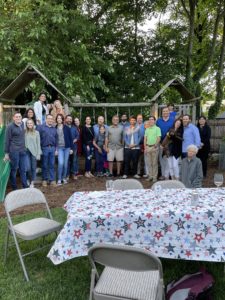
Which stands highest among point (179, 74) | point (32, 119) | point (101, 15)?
point (101, 15)

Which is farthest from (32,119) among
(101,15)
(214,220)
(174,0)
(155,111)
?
(174,0)

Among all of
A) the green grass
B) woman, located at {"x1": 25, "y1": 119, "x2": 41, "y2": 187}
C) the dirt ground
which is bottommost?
the green grass

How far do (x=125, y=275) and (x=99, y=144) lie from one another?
23.6 feet

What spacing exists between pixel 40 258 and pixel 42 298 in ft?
3.31

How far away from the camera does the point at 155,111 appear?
10211mm

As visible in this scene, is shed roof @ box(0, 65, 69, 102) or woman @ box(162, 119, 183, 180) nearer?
woman @ box(162, 119, 183, 180)

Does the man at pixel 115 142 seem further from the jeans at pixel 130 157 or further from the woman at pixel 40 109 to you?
the woman at pixel 40 109

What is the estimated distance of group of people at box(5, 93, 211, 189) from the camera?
8.30 metres

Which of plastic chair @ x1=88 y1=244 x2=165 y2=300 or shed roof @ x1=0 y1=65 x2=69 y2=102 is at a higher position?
shed roof @ x1=0 y1=65 x2=69 y2=102

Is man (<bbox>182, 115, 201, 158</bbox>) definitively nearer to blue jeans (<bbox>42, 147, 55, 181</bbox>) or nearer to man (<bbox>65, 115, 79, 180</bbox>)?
man (<bbox>65, 115, 79, 180</bbox>)

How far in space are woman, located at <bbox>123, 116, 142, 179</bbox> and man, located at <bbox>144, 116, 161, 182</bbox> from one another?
35 cm

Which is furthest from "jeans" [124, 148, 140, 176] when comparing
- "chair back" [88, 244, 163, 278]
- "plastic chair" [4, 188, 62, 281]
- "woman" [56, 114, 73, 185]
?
"chair back" [88, 244, 163, 278]

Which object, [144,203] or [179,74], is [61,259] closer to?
[144,203]

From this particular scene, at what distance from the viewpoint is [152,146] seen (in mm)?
9305
